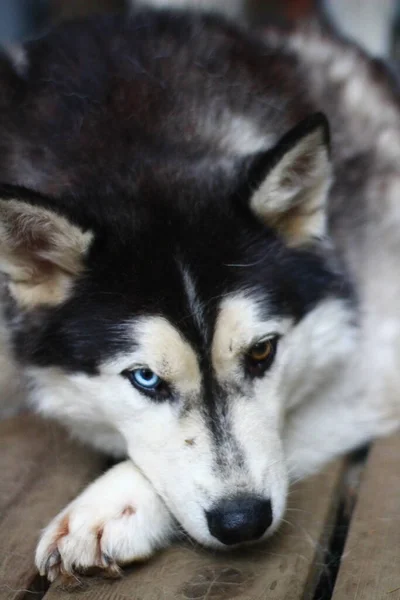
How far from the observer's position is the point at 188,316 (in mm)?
2350

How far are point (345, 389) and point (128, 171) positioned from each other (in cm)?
102

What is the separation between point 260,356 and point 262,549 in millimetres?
505

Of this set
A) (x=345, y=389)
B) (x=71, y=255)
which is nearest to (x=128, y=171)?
(x=71, y=255)

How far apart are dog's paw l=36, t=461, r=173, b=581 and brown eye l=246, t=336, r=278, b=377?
428 mm

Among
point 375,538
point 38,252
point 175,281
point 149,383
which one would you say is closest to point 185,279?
point 175,281

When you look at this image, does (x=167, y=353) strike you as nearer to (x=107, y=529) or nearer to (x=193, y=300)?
(x=193, y=300)

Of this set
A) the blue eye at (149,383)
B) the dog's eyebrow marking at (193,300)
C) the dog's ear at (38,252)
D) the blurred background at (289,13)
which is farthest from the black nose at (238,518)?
the blurred background at (289,13)

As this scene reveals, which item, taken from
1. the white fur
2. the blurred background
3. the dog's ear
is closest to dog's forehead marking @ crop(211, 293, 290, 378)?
the white fur

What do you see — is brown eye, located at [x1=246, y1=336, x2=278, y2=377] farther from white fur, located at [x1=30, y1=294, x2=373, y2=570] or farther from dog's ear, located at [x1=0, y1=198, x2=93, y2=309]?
dog's ear, located at [x1=0, y1=198, x2=93, y2=309]

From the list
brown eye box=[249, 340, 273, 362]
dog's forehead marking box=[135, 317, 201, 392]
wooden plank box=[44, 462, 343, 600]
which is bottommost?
wooden plank box=[44, 462, 343, 600]

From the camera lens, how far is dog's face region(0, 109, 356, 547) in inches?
90.5

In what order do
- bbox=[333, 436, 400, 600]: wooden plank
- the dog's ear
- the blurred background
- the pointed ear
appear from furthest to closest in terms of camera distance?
the blurred background → the pointed ear → the dog's ear → bbox=[333, 436, 400, 600]: wooden plank

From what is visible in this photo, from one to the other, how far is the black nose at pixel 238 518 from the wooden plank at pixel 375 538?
25 centimetres

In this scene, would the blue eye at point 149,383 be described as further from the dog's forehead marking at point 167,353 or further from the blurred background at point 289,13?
the blurred background at point 289,13
